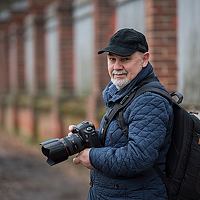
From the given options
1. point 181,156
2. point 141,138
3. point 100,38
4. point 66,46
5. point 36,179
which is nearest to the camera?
point 141,138

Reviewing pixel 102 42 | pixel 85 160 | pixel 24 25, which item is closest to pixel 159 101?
pixel 85 160

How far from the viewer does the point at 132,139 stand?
159 inches

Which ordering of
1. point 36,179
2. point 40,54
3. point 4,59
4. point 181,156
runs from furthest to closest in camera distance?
point 4,59 < point 40,54 < point 36,179 < point 181,156

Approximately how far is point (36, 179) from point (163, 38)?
3729 mm

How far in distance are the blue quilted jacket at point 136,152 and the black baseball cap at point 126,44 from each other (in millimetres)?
154

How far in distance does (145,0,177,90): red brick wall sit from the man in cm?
417

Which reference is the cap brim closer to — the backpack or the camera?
the backpack

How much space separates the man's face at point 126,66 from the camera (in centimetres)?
421


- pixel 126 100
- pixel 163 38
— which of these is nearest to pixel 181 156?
pixel 126 100

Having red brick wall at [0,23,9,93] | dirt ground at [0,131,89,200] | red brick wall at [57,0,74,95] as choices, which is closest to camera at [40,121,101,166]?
dirt ground at [0,131,89,200]

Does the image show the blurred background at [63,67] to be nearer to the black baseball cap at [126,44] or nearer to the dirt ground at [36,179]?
the dirt ground at [36,179]

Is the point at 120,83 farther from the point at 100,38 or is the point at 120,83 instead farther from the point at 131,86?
the point at 100,38

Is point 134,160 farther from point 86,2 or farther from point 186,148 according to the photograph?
point 86,2

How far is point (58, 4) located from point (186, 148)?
11083 millimetres
